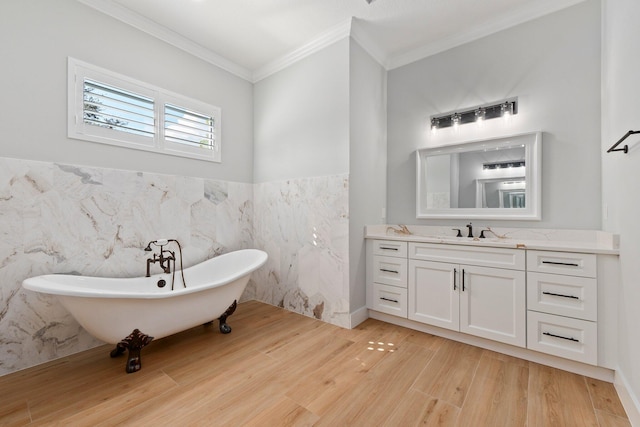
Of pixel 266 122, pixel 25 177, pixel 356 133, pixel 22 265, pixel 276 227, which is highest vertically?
pixel 266 122

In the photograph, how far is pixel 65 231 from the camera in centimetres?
213

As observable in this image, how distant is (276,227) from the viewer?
331 cm

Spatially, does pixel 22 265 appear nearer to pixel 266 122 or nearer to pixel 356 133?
pixel 266 122

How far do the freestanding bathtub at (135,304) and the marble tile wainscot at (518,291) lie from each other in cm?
142

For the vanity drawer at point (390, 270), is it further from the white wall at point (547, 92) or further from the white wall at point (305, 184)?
the white wall at point (547, 92)

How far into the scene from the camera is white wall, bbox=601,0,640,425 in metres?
1.42

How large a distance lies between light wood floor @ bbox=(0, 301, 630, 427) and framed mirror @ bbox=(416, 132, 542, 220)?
4.17 ft

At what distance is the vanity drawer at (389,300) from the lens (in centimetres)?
265

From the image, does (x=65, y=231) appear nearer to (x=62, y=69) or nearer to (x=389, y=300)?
(x=62, y=69)

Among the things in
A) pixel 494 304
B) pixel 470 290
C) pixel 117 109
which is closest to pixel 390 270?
pixel 470 290

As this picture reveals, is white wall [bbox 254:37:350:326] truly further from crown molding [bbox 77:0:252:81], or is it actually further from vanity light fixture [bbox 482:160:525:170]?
vanity light fixture [bbox 482:160:525:170]

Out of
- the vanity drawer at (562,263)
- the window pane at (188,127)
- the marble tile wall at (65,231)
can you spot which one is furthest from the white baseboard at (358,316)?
the window pane at (188,127)

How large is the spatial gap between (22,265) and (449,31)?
13.7ft

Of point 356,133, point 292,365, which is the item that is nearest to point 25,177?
point 292,365
